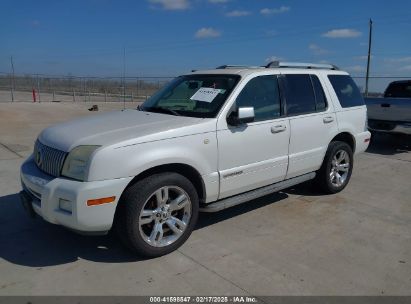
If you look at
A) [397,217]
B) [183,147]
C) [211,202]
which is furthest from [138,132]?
[397,217]

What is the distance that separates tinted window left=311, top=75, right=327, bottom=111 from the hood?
80.8 inches

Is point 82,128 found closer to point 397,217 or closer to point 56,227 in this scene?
point 56,227

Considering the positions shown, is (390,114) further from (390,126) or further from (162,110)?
(162,110)

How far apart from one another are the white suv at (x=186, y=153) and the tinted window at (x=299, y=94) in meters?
0.01

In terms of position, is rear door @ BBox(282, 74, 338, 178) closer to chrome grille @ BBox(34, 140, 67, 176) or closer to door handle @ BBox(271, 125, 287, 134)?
door handle @ BBox(271, 125, 287, 134)

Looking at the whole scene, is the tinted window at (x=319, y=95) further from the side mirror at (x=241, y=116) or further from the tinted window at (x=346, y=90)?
the side mirror at (x=241, y=116)

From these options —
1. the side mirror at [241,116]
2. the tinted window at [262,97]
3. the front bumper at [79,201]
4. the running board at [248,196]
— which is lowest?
the running board at [248,196]

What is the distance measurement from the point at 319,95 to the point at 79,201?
3.66m

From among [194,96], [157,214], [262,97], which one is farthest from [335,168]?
[157,214]

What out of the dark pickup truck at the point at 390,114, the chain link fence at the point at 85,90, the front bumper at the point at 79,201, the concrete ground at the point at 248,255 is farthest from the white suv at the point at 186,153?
the chain link fence at the point at 85,90

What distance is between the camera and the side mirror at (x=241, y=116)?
4273 millimetres

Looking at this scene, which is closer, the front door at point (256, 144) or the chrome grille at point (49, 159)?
the chrome grille at point (49, 159)

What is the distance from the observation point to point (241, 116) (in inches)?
168

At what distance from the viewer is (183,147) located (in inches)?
158
